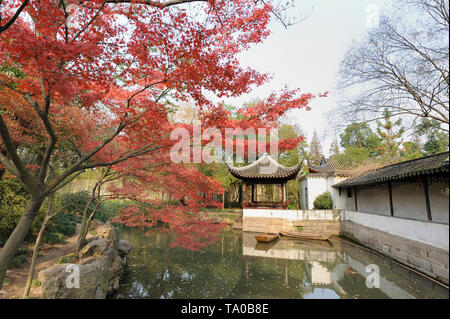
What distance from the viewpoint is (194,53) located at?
309 centimetres

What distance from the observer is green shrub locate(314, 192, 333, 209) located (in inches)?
531

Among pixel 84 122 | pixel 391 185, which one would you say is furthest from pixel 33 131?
pixel 391 185

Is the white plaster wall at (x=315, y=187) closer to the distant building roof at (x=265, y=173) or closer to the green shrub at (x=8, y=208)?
the distant building roof at (x=265, y=173)

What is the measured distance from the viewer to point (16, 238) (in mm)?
2744

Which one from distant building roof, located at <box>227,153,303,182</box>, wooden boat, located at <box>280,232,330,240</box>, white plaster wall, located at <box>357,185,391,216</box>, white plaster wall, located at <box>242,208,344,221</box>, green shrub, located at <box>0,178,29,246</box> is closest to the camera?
green shrub, located at <box>0,178,29,246</box>

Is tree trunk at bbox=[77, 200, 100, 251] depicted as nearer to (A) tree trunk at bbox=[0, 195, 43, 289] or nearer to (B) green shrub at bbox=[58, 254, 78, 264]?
(B) green shrub at bbox=[58, 254, 78, 264]

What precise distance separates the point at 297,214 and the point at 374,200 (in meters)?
3.90

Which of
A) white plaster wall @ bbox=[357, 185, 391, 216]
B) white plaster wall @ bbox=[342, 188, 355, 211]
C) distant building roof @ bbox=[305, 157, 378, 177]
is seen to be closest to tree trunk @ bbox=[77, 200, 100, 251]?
white plaster wall @ bbox=[357, 185, 391, 216]

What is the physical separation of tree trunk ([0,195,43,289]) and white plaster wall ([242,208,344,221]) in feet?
35.4

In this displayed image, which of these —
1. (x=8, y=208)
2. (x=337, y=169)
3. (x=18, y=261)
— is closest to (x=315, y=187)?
(x=337, y=169)

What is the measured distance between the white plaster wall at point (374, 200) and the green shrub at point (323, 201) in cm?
272

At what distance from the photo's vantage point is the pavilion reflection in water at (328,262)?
15.8ft

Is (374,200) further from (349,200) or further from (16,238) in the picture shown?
(16,238)
